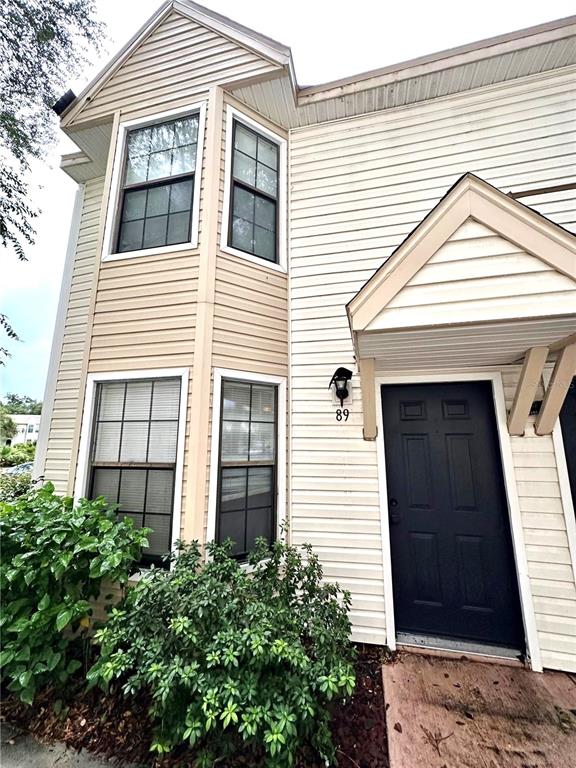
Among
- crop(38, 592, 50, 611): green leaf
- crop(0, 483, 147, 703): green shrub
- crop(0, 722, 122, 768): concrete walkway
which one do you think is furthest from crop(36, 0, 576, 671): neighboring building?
crop(0, 722, 122, 768): concrete walkway

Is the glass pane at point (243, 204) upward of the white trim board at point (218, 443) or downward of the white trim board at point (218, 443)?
upward

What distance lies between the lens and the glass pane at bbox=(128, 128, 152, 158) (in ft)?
12.1

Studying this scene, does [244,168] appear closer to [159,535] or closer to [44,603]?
[159,535]

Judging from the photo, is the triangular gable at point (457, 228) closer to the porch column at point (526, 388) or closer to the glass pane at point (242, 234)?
the porch column at point (526, 388)

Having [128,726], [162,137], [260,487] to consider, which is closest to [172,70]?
[162,137]

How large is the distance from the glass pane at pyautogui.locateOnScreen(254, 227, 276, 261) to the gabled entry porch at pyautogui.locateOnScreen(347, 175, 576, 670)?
185 cm

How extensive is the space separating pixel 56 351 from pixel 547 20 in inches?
264

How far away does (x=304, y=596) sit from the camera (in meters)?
2.39

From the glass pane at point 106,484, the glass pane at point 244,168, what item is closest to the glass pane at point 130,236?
the glass pane at point 244,168

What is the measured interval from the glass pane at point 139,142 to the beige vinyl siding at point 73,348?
1.36 metres

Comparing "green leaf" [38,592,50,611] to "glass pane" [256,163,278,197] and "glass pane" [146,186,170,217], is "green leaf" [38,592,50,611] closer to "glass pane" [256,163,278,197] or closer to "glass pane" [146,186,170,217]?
"glass pane" [146,186,170,217]

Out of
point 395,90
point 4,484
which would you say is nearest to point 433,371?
point 395,90

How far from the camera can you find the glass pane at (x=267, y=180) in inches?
148

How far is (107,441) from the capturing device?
316 cm
